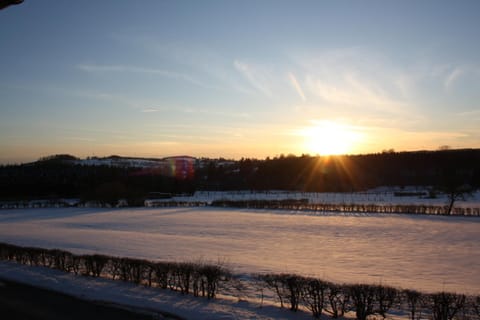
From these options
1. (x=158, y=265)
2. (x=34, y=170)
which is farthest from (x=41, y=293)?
(x=34, y=170)

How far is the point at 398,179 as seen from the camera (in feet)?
382

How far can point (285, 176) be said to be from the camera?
129 metres

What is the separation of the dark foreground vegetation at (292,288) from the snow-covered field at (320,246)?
487 centimetres

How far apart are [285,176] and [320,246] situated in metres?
105

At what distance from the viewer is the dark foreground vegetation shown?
27.6 feet

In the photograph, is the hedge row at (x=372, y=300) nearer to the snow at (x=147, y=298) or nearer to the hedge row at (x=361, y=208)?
the snow at (x=147, y=298)

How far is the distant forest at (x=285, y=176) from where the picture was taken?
86750 millimetres

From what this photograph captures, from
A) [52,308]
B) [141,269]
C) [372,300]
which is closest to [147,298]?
[141,269]

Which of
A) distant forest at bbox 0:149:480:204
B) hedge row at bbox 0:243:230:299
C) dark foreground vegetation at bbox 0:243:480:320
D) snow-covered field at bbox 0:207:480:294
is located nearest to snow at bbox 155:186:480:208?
distant forest at bbox 0:149:480:204

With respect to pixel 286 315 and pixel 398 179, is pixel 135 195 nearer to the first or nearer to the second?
pixel 286 315

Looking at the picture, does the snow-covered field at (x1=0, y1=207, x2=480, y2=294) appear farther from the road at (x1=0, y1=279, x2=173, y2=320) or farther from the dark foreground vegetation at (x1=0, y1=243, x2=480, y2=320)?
the road at (x1=0, y1=279, x2=173, y2=320)

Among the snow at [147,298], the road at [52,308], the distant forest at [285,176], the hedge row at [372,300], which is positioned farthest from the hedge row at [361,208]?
the road at [52,308]

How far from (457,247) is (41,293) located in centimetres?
2191

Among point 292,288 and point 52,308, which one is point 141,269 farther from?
point 292,288
